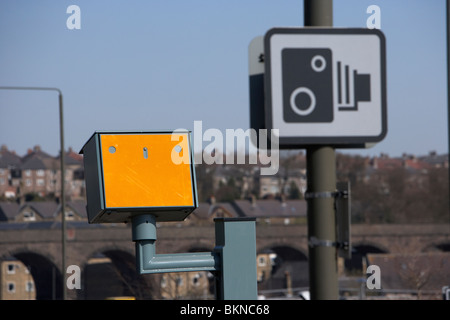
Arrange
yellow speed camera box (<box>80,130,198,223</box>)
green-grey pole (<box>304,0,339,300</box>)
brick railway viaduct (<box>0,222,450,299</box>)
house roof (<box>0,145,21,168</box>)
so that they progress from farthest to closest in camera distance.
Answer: house roof (<box>0,145,21,168</box>) → brick railway viaduct (<box>0,222,450,299</box>) → yellow speed camera box (<box>80,130,198,223</box>) → green-grey pole (<box>304,0,339,300</box>)

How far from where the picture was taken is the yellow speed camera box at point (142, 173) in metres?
4.04

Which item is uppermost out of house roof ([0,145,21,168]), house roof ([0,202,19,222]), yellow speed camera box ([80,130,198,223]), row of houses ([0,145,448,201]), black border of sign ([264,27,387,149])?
black border of sign ([264,27,387,149])

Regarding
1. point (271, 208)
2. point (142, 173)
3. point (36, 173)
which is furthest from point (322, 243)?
point (36, 173)

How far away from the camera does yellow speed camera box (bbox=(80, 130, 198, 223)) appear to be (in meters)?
4.04

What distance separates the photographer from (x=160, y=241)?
86438 millimetres

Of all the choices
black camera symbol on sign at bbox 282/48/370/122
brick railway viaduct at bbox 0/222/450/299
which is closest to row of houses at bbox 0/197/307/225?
brick railway viaduct at bbox 0/222/450/299

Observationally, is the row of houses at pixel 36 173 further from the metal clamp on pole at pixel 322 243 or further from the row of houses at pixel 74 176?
the metal clamp on pole at pixel 322 243

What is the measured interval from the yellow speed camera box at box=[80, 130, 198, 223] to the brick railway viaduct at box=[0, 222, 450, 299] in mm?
68095

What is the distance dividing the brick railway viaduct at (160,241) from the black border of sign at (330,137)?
68.9m

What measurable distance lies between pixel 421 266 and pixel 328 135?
64511 millimetres

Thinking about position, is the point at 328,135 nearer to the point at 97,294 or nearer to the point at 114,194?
the point at 114,194

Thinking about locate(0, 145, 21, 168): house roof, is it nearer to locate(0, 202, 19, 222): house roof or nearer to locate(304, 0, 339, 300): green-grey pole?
locate(0, 202, 19, 222): house roof

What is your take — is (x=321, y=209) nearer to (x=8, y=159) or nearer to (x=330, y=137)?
(x=330, y=137)
